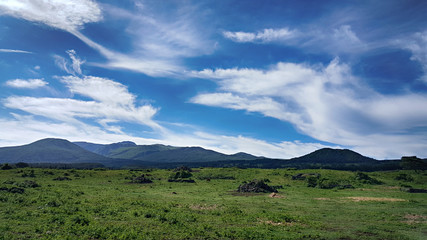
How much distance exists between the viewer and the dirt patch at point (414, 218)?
89.5 ft

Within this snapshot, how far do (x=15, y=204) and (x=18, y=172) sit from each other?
62.4 meters

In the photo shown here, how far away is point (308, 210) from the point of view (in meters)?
34.3

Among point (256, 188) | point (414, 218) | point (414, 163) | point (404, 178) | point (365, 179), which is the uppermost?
Answer: point (414, 163)

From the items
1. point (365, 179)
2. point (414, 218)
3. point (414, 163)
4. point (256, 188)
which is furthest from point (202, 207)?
point (414, 163)

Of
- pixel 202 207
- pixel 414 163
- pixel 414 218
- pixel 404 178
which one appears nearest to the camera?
pixel 414 218

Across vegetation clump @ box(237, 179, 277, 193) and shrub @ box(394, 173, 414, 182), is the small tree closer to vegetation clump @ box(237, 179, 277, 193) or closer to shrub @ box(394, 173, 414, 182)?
shrub @ box(394, 173, 414, 182)

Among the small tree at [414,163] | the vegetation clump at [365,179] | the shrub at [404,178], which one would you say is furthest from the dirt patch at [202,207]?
the small tree at [414,163]

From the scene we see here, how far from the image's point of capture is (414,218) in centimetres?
2894

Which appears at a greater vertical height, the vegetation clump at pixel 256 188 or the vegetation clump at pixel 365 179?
the vegetation clump at pixel 365 179

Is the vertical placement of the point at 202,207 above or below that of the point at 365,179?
below

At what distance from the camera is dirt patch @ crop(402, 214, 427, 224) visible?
89.5ft

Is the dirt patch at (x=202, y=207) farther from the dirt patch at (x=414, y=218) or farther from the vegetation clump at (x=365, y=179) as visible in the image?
the vegetation clump at (x=365, y=179)

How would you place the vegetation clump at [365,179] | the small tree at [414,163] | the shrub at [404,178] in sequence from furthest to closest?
1. the small tree at [414,163]
2. the shrub at [404,178]
3. the vegetation clump at [365,179]

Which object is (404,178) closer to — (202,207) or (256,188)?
(256,188)
